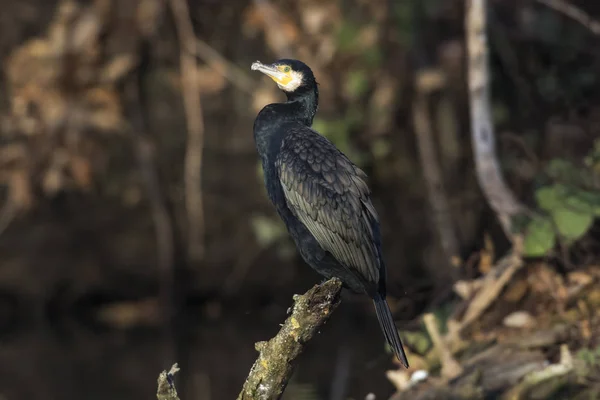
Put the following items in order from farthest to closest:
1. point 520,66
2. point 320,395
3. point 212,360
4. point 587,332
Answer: point 520,66
point 212,360
point 320,395
point 587,332

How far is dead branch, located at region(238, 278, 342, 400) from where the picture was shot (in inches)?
142

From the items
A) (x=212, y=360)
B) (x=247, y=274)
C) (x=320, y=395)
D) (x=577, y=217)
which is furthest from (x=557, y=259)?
(x=247, y=274)

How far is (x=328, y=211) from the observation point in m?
3.88

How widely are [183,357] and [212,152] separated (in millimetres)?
2246

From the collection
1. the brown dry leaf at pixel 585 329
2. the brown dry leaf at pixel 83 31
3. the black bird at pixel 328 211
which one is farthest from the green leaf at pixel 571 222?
the brown dry leaf at pixel 83 31

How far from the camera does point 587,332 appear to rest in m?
5.15

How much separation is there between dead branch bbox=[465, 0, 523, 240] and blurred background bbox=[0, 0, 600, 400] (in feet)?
6.01

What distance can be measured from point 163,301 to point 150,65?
6.96 ft

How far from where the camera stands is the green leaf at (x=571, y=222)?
5.33 m

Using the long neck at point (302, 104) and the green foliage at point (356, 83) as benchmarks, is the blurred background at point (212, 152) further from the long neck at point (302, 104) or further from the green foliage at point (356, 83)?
the long neck at point (302, 104)

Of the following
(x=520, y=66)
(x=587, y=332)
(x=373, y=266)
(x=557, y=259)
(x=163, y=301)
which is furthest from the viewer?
(x=163, y=301)

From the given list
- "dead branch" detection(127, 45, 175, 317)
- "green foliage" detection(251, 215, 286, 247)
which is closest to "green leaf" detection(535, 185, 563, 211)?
"green foliage" detection(251, 215, 286, 247)

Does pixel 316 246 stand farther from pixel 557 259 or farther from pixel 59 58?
pixel 59 58

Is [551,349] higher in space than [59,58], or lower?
lower
